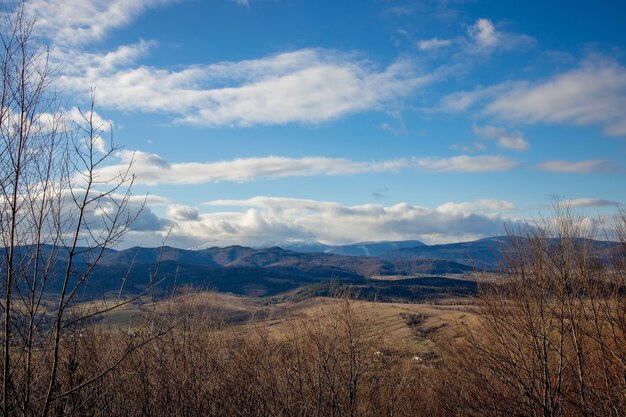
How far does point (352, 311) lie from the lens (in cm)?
2683

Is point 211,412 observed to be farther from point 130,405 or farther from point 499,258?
point 499,258

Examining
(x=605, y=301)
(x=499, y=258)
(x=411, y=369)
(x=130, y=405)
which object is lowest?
(x=411, y=369)

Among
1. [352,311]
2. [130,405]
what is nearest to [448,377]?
[352,311]

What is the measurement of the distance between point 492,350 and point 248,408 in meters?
12.8

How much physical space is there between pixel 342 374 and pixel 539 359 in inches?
386

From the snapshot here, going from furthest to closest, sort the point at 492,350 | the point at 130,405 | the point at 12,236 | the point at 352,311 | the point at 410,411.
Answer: the point at 410,411 < the point at 352,311 < the point at 492,350 < the point at 130,405 < the point at 12,236

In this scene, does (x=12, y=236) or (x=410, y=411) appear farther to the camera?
(x=410, y=411)

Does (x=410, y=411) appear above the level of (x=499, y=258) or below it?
below

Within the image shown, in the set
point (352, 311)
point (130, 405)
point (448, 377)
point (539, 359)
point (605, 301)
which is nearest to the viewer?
point (130, 405)

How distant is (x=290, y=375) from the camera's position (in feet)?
67.8

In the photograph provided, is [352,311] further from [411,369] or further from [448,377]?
[411,369]

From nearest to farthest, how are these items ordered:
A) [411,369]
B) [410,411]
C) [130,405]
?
[130,405] < [410,411] < [411,369]

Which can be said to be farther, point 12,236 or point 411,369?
point 411,369

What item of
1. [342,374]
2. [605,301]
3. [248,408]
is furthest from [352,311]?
[605,301]
